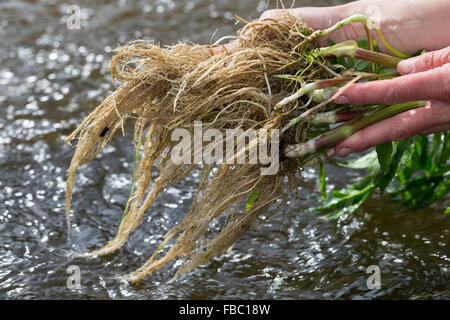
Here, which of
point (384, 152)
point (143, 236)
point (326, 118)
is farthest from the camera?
point (143, 236)

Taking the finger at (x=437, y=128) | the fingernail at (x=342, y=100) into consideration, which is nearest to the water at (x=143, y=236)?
the finger at (x=437, y=128)

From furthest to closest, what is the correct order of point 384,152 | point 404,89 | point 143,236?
1. point 143,236
2. point 384,152
3. point 404,89

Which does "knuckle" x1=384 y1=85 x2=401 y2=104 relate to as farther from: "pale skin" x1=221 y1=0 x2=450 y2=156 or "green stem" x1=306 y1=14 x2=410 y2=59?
"green stem" x1=306 y1=14 x2=410 y2=59

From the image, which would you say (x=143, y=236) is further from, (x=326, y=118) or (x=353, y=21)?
(x=353, y=21)

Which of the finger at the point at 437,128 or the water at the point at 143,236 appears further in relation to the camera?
the water at the point at 143,236

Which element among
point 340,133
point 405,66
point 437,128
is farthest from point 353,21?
point 437,128

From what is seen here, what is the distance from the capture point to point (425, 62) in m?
1.73

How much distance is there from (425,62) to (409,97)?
0.14 m

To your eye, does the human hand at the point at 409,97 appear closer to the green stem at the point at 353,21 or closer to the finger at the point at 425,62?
the finger at the point at 425,62

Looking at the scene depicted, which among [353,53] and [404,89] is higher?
[353,53]

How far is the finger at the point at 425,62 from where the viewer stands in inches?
67.2

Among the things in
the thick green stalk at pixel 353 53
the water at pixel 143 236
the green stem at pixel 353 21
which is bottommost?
the water at pixel 143 236

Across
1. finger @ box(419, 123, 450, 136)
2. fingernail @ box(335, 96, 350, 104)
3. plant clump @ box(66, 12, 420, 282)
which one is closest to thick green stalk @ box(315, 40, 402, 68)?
plant clump @ box(66, 12, 420, 282)

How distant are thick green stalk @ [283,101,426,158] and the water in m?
0.56
